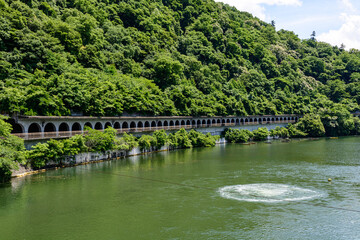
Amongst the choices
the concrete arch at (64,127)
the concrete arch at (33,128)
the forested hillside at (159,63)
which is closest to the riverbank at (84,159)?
the concrete arch at (64,127)

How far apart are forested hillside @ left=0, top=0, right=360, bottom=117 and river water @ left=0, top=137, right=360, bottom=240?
51.7ft

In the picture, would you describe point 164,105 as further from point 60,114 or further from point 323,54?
point 323,54

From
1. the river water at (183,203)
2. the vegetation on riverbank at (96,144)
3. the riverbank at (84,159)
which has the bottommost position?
the river water at (183,203)

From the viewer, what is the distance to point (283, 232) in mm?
21828

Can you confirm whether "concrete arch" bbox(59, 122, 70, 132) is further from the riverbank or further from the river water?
the river water

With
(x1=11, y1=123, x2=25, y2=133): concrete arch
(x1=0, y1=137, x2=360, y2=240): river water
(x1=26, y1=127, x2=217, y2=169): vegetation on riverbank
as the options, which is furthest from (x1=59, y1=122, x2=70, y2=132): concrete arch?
(x1=0, y1=137, x2=360, y2=240): river water

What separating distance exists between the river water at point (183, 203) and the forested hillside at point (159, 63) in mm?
15772

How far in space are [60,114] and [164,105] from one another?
108ft

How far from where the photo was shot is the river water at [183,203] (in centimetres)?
2225

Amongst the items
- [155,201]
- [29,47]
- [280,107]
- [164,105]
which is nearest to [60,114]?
[29,47]

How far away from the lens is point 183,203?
28.5 meters

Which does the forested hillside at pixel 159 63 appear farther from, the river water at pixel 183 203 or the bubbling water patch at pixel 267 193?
the bubbling water patch at pixel 267 193

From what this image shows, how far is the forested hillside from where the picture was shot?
58.7 m

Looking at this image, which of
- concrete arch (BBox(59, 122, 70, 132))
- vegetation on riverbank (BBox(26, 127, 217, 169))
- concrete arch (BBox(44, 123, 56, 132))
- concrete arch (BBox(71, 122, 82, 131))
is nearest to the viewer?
vegetation on riverbank (BBox(26, 127, 217, 169))
